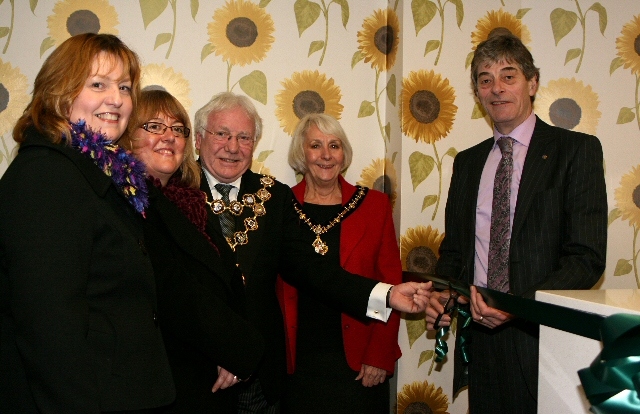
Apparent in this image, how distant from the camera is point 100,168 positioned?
1.29 metres

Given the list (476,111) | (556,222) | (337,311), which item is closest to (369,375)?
(337,311)

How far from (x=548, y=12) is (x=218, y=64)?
179 centimetres

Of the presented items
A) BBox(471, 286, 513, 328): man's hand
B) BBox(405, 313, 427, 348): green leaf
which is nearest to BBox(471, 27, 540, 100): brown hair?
BBox(471, 286, 513, 328): man's hand

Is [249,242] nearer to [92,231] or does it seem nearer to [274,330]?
[274,330]

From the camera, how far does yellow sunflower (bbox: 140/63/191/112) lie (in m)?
3.00

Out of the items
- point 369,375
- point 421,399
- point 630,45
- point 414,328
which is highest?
point 630,45

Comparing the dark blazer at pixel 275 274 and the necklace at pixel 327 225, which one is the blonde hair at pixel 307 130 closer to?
the necklace at pixel 327 225

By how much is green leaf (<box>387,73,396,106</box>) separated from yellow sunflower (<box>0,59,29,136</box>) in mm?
1931

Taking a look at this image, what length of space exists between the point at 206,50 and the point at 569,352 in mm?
2667

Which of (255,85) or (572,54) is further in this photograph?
(255,85)

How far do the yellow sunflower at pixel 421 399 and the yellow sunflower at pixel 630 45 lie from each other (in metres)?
1.99

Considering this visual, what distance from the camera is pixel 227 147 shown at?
223 cm

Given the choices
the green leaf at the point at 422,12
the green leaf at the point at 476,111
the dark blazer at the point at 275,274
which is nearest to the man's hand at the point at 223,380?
the dark blazer at the point at 275,274

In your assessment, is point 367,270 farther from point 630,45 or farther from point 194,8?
point 630,45
